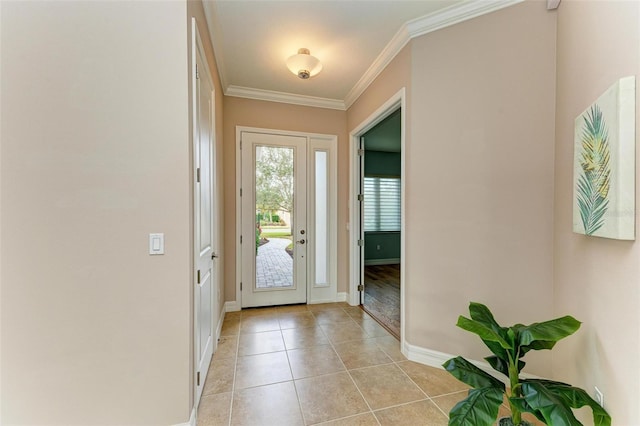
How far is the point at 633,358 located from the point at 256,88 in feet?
12.2

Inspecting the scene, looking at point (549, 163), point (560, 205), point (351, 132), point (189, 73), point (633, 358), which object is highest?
point (351, 132)

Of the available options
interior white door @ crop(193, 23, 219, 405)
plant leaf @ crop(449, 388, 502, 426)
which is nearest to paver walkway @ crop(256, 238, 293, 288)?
interior white door @ crop(193, 23, 219, 405)

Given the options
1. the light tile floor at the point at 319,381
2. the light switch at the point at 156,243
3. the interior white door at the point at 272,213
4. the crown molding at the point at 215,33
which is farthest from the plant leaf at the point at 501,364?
the crown molding at the point at 215,33

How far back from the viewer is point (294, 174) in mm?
3514

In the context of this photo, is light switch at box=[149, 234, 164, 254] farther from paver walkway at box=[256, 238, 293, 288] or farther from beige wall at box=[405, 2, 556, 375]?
paver walkway at box=[256, 238, 293, 288]

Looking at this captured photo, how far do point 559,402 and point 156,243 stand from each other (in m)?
2.02

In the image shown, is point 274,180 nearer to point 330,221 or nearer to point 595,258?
point 330,221

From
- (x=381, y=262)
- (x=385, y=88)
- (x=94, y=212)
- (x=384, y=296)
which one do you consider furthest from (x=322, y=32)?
(x=381, y=262)

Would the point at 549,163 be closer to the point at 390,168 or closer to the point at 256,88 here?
the point at 256,88

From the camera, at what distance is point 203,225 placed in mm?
2002

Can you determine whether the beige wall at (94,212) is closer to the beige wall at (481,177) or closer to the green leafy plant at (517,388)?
the green leafy plant at (517,388)

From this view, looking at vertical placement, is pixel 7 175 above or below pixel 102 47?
below

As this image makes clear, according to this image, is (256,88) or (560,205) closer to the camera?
(560,205)

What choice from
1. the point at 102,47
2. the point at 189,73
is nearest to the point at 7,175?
the point at 102,47
